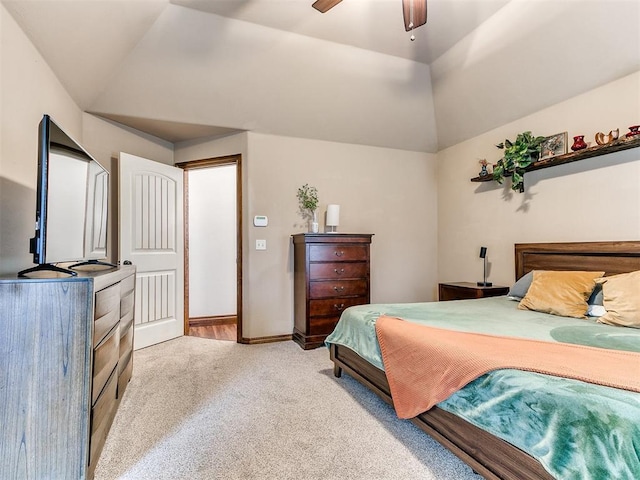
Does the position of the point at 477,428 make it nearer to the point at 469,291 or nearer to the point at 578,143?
the point at 469,291

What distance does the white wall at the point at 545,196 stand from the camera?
2.52 m

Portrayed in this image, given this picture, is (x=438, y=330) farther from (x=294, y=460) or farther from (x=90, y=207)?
(x=90, y=207)

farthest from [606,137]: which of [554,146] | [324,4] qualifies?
[324,4]

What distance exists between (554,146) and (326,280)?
2462 mm

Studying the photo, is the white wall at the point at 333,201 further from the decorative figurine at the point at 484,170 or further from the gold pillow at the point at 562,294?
the gold pillow at the point at 562,294

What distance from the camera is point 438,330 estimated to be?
1.78 meters

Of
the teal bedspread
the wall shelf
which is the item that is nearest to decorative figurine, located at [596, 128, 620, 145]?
the wall shelf

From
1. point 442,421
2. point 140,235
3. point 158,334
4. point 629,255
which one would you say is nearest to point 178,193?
point 140,235

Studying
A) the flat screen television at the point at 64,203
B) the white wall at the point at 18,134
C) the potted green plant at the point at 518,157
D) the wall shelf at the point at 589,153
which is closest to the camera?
the flat screen television at the point at 64,203

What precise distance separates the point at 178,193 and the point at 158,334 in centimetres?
161

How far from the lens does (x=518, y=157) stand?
10.2ft

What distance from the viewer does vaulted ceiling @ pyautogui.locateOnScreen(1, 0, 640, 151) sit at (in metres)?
2.30

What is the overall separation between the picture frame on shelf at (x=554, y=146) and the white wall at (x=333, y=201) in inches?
61.2

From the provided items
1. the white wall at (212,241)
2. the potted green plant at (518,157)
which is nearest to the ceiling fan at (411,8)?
the potted green plant at (518,157)
